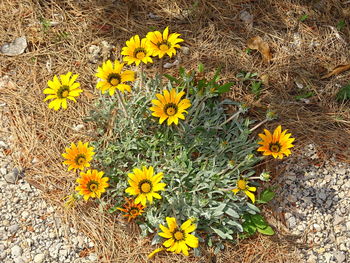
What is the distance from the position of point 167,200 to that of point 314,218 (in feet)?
4.11

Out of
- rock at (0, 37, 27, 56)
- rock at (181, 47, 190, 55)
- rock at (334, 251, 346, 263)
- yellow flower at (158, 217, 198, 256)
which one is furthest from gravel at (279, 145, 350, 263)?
rock at (0, 37, 27, 56)

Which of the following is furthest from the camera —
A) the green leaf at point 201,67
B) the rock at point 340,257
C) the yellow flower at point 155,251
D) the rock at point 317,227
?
the green leaf at point 201,67

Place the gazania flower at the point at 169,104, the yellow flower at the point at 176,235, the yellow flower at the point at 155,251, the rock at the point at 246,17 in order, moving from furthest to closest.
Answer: the rock at the point at 246,17 < the yellow flower at the point at 155,251 < the gazania flower at the point at 169,104 < the yellow flower at the point at 176,235

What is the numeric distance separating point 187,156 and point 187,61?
1.01 meters

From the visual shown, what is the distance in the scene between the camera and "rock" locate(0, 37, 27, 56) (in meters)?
3.41

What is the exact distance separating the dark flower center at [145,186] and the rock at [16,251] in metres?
1.12

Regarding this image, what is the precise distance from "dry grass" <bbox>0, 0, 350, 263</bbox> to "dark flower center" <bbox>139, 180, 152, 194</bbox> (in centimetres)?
60

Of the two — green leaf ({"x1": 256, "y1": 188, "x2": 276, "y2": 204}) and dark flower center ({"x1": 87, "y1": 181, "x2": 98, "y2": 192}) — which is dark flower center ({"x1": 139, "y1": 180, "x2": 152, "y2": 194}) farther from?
green leaf ({"x1": 256, "y1": 188, "x2": 276, "y2": 204})

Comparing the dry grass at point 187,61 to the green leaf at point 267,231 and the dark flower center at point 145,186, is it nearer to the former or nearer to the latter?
the green leaf at point 267,231

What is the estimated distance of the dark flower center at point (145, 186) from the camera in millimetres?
2467

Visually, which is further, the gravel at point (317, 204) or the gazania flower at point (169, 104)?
the gravel at point (317, 204)

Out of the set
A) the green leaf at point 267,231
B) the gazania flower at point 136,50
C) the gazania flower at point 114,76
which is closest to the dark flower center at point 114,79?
the gazania flower at point 114,76

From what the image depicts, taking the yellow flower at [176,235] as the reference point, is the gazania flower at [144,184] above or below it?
above

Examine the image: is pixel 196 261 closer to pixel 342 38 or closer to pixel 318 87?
pixel 318 87
